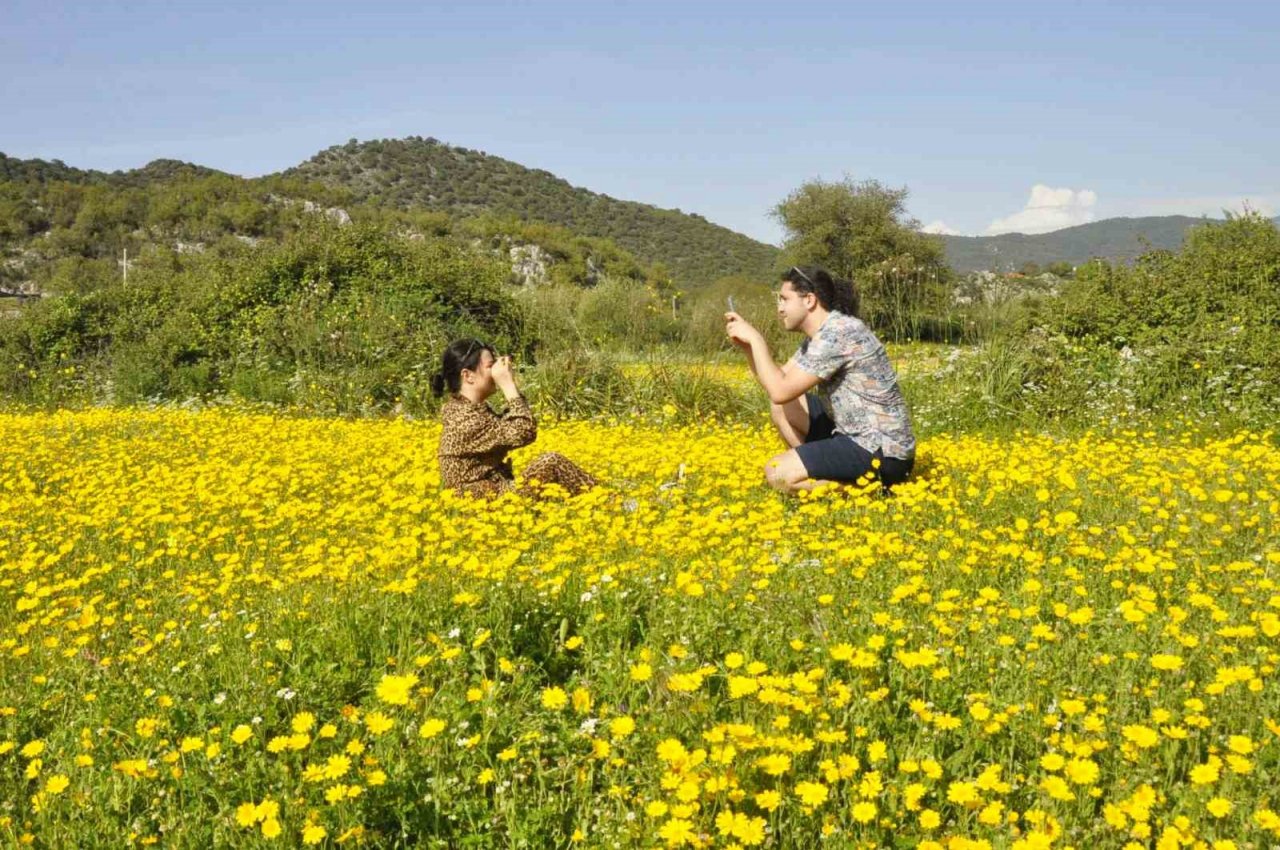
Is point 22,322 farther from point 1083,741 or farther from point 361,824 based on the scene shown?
point 1083,741

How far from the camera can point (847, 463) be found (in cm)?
554

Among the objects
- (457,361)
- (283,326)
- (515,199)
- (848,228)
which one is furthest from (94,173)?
(457,361)

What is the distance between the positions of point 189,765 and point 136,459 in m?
6.26

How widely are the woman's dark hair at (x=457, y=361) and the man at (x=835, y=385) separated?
159cm

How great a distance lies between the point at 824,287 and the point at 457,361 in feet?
7.53

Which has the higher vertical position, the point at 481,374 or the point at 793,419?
the point at 481,374

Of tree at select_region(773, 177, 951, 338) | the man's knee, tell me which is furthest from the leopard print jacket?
tree at select_region(773, 177, 951, 338)

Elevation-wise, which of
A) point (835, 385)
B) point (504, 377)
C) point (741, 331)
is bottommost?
point (835, 385)

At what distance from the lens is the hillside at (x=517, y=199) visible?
7294 centimetres

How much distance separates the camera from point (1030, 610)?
10.1ft

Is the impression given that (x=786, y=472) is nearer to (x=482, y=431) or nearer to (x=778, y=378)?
(x=778, y=378)

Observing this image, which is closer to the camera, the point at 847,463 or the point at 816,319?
the point at 847,463

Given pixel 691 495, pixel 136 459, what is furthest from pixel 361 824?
pixel 136 459

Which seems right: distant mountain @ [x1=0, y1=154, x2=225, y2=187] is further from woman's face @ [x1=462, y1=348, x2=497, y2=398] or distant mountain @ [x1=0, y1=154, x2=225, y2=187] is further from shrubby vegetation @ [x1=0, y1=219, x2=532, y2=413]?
woman's face @ [x1=462, y1=348, x2=497, y2=398]
